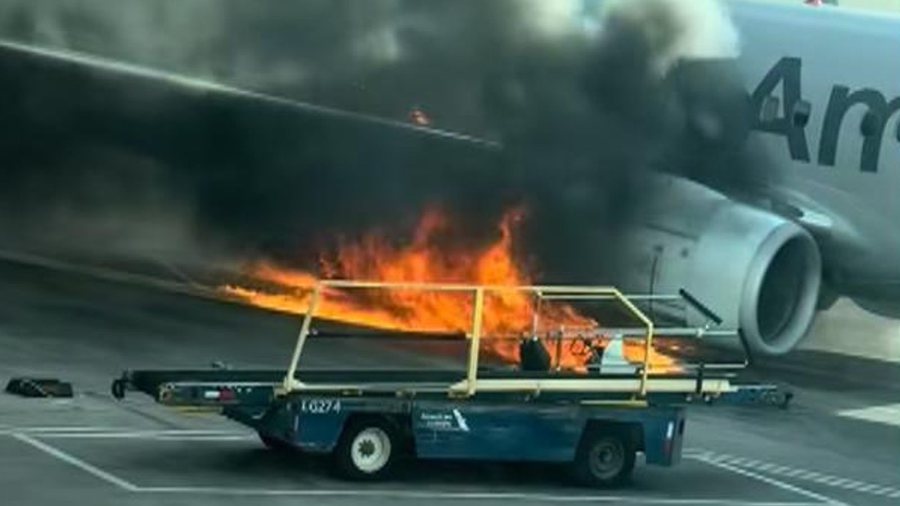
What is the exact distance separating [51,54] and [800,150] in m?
9.25

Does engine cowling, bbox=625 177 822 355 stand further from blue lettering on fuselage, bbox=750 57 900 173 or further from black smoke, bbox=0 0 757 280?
blue lettering on fuselage, bbox=750 57 900 173

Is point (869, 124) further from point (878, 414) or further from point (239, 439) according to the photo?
point (239, 439)

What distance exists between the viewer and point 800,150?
2017cm

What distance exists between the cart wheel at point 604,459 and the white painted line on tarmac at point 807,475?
1.69 meters

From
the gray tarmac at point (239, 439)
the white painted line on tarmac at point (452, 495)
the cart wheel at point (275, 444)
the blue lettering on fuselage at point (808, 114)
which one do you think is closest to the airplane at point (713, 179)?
the blue lettering on fuselage at point (808, 114)

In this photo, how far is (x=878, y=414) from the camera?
1892 centimetres

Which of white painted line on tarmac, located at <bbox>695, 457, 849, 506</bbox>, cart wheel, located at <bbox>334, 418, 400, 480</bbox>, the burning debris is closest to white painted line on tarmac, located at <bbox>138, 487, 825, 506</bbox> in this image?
white painted line on tarmac, located at <bbox>695, 457, 849, 506</bbox>

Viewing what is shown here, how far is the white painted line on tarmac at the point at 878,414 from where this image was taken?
1850cm

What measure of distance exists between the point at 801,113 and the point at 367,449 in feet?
30.9

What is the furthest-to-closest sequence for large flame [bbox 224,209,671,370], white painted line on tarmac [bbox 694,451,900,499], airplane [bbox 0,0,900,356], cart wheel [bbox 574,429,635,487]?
large flame [bbox 224,209,671,370] < airplane [bbox 0,0,900,356] < white painted line on tarmac [bbox 694,451,900,499] < cart wheel [bbox 574,429,635,487]

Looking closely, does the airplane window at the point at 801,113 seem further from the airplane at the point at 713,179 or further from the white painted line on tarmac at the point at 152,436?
the white painted line on tarmac at the point at 152,436

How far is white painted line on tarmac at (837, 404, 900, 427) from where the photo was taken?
18500 mm

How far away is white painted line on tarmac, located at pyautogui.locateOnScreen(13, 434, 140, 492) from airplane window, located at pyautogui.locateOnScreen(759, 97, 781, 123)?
1044cm

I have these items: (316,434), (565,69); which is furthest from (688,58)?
(316,434)
